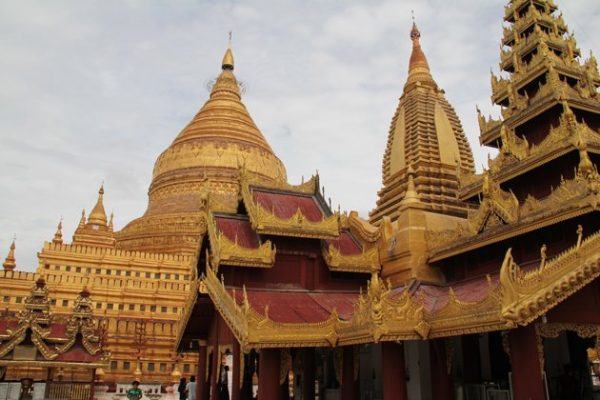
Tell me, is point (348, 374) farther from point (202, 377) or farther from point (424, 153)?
point (424, 153)

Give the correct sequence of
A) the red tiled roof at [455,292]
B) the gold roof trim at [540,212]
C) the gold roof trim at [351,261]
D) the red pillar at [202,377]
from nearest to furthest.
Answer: the gold roof trim at [540,212] → the red tiled roof at [455,292] → the gold roof trim at [351,261] → the red pillar at [202,377]

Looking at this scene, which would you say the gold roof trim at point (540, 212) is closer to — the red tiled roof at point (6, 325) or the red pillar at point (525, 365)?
the red pillar at point (525, 365)

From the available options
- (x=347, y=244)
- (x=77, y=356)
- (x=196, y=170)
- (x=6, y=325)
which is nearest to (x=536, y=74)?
(x=347, y=244)

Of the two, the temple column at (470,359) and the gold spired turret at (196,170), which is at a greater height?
the gold spired turret at (196,170)

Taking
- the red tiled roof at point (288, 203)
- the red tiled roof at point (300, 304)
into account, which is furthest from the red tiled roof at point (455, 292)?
the red tiled roof at point (288, 203)

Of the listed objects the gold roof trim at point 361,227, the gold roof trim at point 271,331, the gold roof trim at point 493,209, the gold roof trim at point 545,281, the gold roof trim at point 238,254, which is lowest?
the gold roof trim at point 271,331

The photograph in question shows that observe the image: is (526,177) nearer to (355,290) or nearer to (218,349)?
(355,290)

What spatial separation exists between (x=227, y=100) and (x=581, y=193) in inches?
1803

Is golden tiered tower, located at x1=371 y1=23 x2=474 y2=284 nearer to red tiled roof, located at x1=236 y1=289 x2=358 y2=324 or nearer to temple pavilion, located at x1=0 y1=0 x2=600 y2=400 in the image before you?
temple pavilion, located at x1=0 y1=0 x2=600 y2=400

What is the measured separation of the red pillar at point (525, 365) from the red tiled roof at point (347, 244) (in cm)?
777

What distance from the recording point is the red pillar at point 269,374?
1173 cm

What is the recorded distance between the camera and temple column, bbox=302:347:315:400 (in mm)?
15156

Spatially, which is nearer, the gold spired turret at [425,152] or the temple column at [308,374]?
the temple column at [308,374]

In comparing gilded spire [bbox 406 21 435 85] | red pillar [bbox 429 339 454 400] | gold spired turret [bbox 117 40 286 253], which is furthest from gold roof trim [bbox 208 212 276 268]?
gold spired turret [bbox 117 40 286 253]
